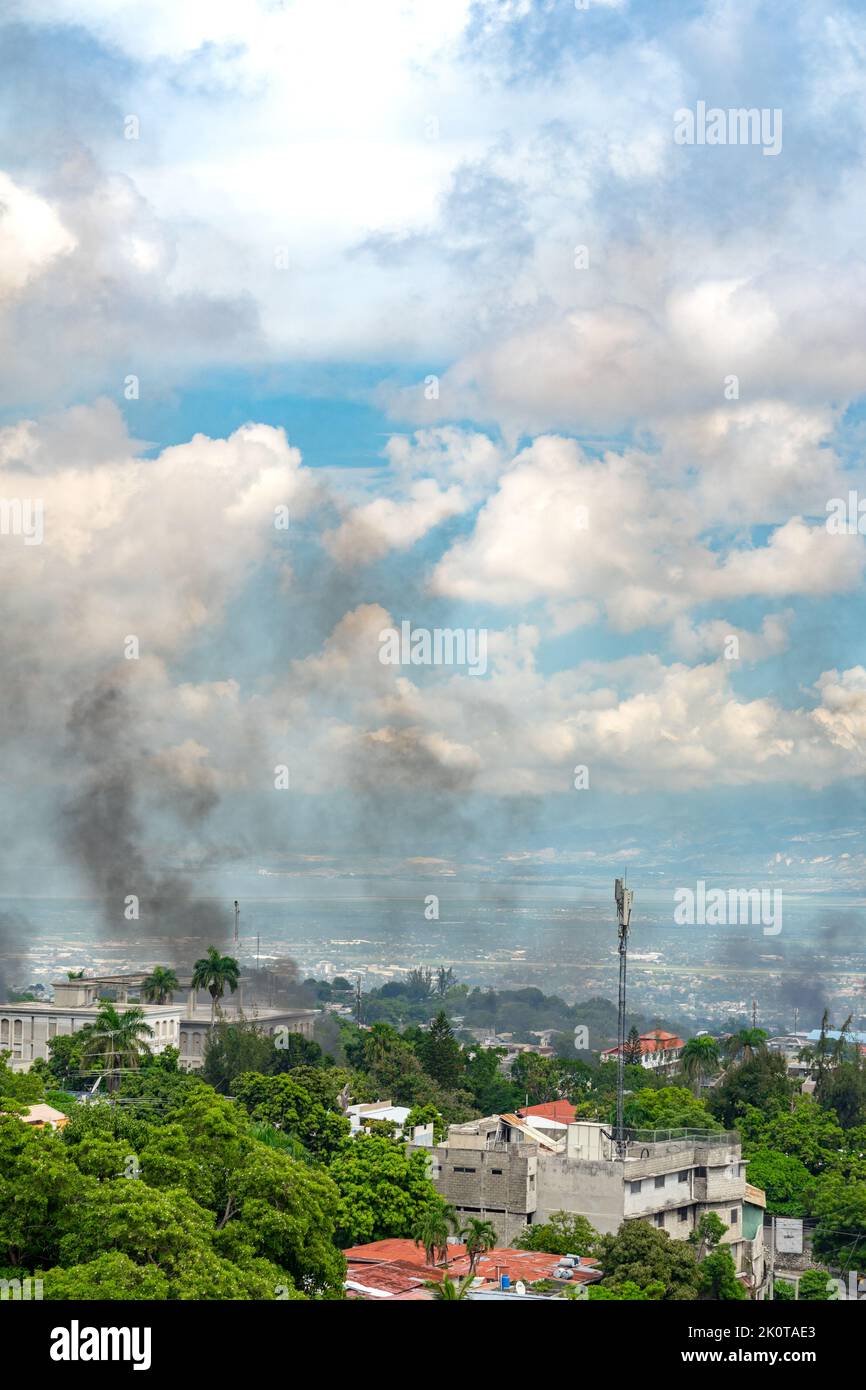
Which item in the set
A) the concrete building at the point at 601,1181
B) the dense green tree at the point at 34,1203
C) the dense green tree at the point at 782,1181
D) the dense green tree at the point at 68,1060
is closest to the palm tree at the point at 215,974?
the dense green tree at the point at 68,1060

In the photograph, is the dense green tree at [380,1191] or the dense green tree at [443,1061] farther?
the dense green tree at [443,1061]

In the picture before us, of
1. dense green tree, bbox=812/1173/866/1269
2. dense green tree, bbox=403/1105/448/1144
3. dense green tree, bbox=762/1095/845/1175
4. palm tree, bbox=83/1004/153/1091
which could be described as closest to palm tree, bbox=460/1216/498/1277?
dense green tree, bbox=403/1105/448/1144

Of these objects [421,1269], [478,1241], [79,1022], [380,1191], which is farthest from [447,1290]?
[79,1022]

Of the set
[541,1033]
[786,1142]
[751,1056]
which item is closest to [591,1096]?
[751,1056]

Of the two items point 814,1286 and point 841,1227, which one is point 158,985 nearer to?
point 841,1227

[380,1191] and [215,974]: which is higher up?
[215,974]

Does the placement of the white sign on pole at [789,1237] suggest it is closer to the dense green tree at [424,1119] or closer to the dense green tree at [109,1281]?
the dense green tree at [424,1119]
